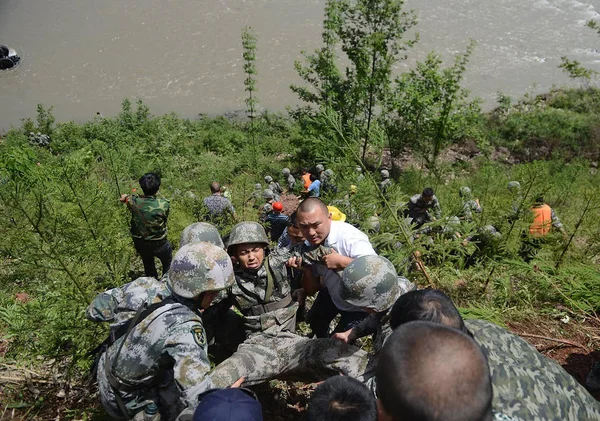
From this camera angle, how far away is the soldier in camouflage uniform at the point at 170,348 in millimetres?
2406

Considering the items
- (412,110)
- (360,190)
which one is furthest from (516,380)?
(412,110)

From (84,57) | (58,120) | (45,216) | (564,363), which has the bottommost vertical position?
(58,120)

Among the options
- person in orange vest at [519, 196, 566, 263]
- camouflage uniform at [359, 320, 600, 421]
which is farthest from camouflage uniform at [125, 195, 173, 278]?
person in orange vest at [519, 196, 566, 263]

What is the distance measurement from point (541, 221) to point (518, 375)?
402 cm

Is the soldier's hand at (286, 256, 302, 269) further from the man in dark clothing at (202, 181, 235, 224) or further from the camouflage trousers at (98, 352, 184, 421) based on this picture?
the man in dark clothing at (202, 181, 235, 224)

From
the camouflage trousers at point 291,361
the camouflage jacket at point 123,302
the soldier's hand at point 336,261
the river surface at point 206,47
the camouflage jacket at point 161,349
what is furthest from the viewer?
the river surface at point 206,47

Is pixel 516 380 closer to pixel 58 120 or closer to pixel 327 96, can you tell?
pixel 327 96

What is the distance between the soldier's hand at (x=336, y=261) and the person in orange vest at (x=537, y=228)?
3064 millimetres

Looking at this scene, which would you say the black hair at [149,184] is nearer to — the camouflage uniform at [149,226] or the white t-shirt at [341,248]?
the camouflage uniform at [149,226]

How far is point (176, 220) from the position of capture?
634 cm

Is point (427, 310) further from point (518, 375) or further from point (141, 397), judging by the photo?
point (141, 397)

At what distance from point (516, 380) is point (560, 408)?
0.20m

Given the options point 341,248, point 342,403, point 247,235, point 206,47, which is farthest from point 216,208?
point 206,47

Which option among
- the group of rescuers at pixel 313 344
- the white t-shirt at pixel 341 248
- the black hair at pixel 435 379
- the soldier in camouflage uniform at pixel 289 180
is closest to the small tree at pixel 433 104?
the soldier in camouflage uniform at pixel 289 180
